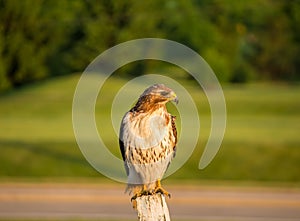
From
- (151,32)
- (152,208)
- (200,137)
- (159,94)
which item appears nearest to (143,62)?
(151,32)

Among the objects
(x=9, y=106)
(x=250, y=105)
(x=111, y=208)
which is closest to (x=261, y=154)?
(x=250, y=105)

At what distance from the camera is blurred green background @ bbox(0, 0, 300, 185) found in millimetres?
21359

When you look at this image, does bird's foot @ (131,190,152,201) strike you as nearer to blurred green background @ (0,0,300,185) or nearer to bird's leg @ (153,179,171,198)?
bird's leg @ (153,179,171,198)

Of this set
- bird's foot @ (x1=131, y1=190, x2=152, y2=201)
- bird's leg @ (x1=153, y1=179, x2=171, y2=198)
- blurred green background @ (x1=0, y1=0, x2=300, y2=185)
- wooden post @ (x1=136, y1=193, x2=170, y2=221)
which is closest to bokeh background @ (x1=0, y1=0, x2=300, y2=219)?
blurred green background @ (x1=0, y1=0, x2=300, y2=185)

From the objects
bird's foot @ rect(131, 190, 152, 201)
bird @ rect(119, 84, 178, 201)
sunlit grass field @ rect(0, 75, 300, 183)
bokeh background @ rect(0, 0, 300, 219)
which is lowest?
bird's foot @ rect(131, 190, 152, 201)

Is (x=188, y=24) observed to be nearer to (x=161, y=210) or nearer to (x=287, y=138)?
(x=287, y=138)

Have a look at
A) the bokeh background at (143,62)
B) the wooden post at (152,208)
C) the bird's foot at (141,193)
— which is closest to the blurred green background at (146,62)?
the bokeh background at (143,62)

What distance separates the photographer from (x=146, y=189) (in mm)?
5133

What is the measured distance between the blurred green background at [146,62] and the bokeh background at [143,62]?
2 cm

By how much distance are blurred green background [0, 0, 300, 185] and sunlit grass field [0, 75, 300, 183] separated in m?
0.04

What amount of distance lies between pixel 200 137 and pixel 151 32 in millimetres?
4037

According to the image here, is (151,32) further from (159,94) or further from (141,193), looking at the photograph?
(159,94)

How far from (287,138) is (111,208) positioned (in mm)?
6478

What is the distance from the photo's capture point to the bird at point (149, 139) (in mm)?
4754
